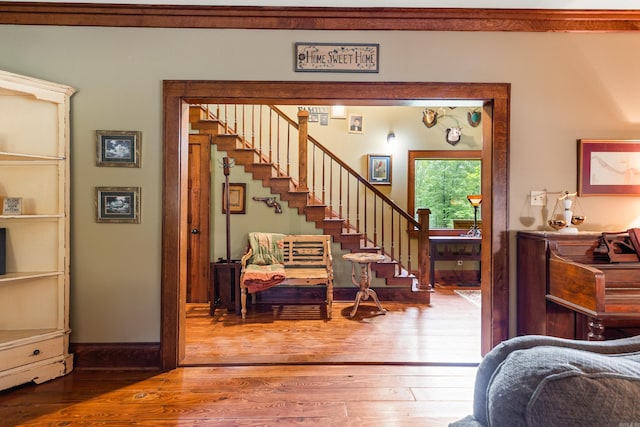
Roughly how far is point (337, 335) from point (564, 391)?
2981 millimetres

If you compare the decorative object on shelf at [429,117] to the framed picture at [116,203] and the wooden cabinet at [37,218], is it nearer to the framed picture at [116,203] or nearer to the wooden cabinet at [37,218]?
the framed picture at [116,203]

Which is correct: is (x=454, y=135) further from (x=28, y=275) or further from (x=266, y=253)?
(x=28, y=275)

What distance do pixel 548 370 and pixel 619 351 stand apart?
336 mm

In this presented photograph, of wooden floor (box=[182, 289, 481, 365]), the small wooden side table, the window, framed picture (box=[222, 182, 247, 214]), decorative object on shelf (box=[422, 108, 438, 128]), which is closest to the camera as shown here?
wooden floor (box=[182, 289, 481, 365])

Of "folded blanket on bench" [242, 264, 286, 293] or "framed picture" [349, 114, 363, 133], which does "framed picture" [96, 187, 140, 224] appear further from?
"framed picture" [349, 114, 363, 133]

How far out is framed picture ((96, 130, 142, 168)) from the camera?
105 inches

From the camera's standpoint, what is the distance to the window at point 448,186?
618cm

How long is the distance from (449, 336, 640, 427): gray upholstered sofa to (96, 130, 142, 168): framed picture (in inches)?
111

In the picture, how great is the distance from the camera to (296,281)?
403cm

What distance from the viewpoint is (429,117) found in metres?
6.02

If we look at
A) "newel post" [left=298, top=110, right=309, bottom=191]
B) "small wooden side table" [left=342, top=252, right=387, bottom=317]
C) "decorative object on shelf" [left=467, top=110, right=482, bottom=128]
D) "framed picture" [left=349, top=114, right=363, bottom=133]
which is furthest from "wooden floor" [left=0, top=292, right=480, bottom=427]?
"decorative object on shelf" [left=467, top=110, right=482, bottom=128]

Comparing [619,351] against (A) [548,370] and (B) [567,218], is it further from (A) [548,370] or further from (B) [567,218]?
(B) [567,218]

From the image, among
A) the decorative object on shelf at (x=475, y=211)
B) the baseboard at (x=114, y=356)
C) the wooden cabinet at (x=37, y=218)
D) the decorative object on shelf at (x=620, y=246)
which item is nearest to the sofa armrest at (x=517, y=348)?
the decorative object on shelf at (x=620, y=246)

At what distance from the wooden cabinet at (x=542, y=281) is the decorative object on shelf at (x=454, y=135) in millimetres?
3806
